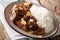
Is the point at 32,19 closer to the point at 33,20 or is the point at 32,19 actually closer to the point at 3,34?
the point at 33,20

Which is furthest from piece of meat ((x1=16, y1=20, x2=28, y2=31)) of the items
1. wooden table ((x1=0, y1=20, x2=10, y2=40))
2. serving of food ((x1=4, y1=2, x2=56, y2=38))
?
wooden table ((x1=0, y1=20, x2=10, y2=40))

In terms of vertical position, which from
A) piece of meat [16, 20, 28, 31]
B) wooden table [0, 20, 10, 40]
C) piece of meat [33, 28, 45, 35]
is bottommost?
wooden table [0, 20, 10, 40]

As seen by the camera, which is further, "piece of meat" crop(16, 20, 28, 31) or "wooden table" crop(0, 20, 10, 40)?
"wooden table" crop(0, 20, 10, 40)

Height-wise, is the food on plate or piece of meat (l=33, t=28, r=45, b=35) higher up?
the food on plate

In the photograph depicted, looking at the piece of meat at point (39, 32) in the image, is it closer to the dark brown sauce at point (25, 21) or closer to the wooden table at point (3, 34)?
the dark brown sauce at point (25, 21)

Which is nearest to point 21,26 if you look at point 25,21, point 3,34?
point 25,21

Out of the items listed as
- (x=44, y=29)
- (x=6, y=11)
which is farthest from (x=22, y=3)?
(x=44, y=29)

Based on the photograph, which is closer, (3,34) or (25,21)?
(25,21)

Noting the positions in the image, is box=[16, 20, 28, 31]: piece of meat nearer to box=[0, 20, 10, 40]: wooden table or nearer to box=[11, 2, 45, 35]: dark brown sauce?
box=[11, 2, 45, 35]: dark brown sauce
